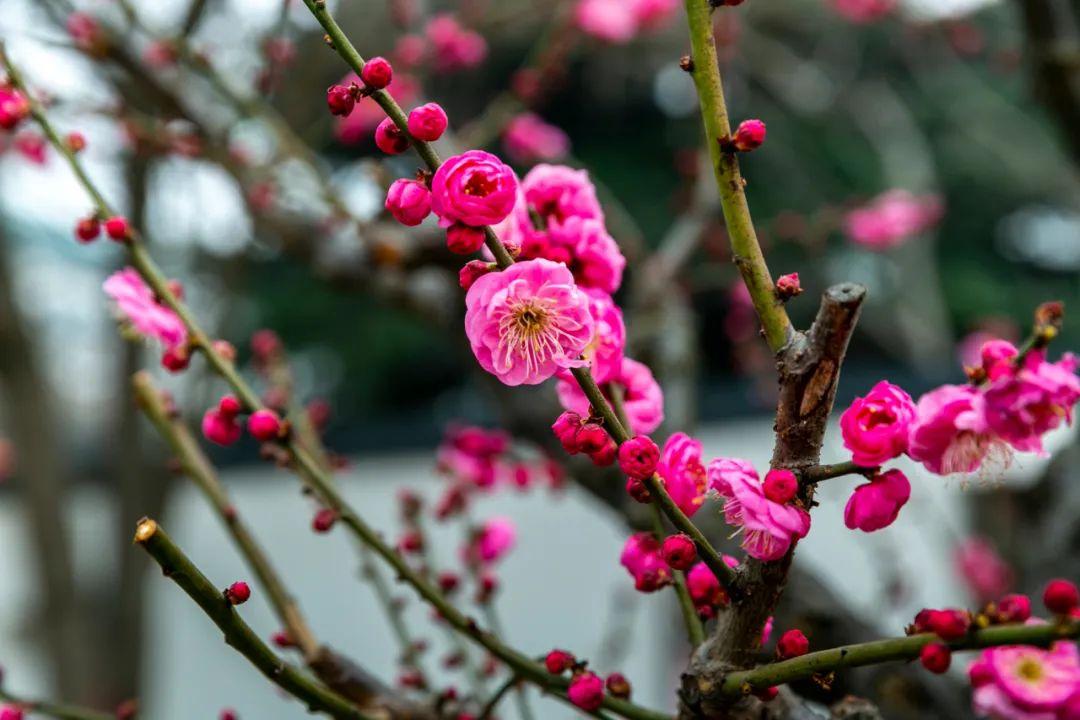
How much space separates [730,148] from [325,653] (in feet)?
2.00

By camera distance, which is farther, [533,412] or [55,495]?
[55,495]

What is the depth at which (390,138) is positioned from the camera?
1.98 feet

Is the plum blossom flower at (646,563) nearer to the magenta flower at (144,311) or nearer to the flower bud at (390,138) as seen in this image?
the flower bud at (390,138)

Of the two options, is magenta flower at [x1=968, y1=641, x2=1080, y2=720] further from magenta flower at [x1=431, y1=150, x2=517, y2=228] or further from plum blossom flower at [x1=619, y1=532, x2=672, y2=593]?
magenta flower at [x1=431, y1=150, x2=517, y2=228]

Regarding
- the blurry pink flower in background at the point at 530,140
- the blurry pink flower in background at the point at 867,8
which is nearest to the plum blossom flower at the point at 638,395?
the blurry pink flower in background at the point at 530,140

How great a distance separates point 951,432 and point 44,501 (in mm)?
2947

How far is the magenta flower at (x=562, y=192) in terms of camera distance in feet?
2.48

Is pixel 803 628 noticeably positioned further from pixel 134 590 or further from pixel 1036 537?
pixel 134 590

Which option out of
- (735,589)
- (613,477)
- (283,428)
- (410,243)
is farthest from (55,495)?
(735,589)

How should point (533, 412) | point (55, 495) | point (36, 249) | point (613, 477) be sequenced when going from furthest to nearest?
point (36, 249) → point (55, 495) → point (533, 412) → point (613, 477)

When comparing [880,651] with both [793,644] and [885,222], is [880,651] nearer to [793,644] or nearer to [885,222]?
[793,644]

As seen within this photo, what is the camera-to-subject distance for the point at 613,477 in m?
1.32

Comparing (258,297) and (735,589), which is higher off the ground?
(258,297)

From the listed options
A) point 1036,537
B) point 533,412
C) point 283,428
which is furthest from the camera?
point 1036,537
